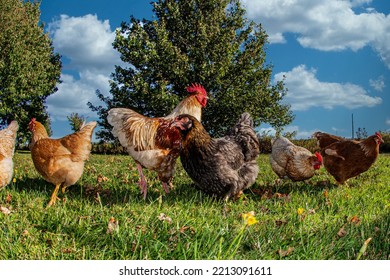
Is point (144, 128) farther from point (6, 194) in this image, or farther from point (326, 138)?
point (326, 138)

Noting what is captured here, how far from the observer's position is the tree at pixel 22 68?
25.0m

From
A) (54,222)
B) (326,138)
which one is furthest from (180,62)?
(54,222)

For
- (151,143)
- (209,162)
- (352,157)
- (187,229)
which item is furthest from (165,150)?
(352,157)

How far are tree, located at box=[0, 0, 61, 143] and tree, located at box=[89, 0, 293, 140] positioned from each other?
408 centimetres

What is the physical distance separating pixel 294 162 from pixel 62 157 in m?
4.39

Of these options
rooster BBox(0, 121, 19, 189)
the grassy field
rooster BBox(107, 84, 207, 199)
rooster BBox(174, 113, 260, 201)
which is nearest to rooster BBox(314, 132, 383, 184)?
the grassy field

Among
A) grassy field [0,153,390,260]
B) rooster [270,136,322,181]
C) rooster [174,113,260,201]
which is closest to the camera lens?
grassy field [0,153,390,260]

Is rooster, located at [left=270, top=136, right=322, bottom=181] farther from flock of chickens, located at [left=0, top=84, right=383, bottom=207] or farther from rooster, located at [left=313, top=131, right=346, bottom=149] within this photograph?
flock of chickens, located at [left=0, top=84, right=383, bottom=207]

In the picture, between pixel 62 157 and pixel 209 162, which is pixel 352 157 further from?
pixel 62 157

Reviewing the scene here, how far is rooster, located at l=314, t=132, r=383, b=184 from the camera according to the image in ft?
25.5

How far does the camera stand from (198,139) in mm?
6152

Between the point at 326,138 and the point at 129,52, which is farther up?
the point at 129,52

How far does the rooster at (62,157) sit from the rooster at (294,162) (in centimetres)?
401

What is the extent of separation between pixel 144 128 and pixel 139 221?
8.31 feet
